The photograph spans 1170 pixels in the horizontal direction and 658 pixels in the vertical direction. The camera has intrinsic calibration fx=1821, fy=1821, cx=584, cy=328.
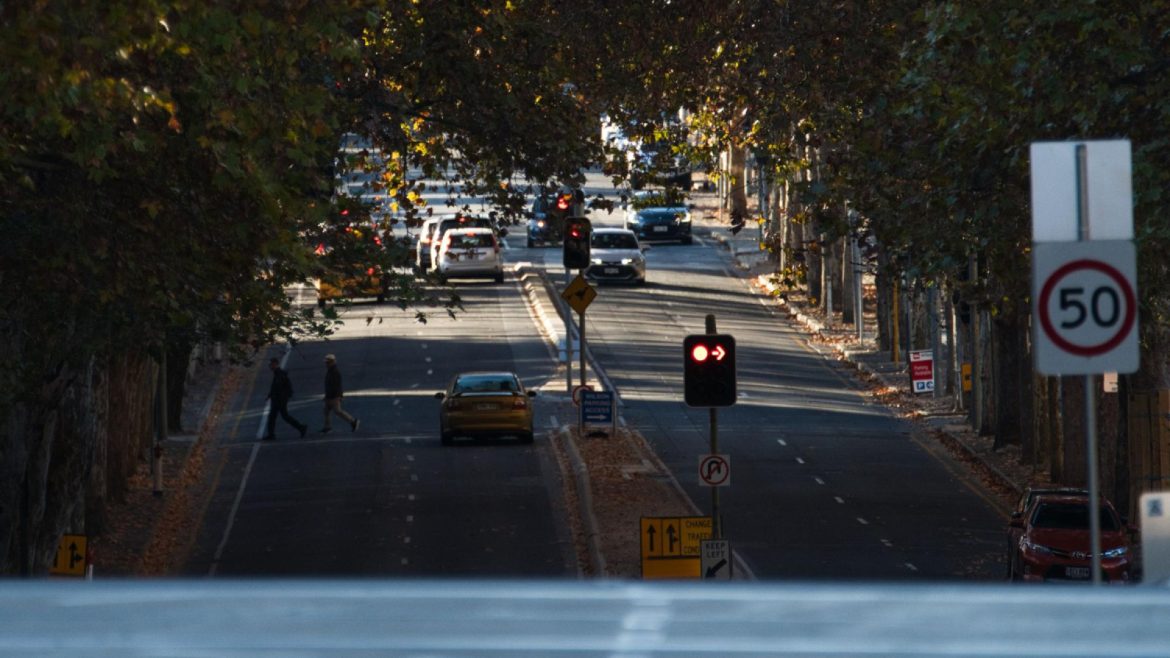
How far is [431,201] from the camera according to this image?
87312 millimetres

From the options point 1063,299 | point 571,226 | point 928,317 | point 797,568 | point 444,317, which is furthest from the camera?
point 444,317

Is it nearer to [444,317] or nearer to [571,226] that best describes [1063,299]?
[571,226]

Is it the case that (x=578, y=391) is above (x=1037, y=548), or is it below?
above

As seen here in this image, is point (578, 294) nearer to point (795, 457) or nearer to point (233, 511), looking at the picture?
point (795, 457)

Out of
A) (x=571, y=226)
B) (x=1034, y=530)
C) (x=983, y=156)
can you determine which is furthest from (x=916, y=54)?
(x=571, y=226)

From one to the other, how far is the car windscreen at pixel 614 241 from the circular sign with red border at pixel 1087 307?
175 feet

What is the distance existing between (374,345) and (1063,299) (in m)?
43.7

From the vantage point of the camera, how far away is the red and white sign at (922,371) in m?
37.2

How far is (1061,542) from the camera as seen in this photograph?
19.5m

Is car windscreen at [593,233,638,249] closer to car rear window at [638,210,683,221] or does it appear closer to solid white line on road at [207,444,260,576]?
car rear window at [638,210,683,221]

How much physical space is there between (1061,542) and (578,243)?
1063 cm

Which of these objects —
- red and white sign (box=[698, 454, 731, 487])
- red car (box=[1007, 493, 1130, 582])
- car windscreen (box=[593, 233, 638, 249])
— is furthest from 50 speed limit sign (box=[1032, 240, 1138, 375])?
car windscreen (box=[593, 233, 638, 249])

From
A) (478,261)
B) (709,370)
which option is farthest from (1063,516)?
(478,261)

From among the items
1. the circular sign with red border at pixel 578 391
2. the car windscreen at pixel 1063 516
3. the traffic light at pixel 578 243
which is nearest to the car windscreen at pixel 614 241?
the circular sign with red border at pixel 578 391
